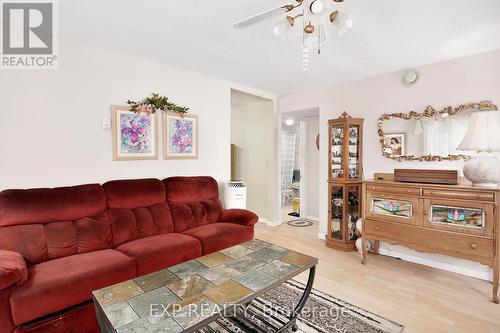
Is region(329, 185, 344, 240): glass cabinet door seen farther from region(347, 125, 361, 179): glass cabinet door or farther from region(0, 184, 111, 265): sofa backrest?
region(0, 184, 111, 265): sofa backrest

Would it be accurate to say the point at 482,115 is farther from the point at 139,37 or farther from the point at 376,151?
the point at 139,37

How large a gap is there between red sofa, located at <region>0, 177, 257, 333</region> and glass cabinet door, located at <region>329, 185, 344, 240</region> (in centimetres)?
135

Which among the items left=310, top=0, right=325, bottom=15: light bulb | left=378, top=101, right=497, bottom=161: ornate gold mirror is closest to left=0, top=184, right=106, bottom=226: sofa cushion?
left=310, top=0, right=325, bottom=15: light bulb

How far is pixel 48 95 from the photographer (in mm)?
2297

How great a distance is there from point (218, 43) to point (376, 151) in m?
2.49

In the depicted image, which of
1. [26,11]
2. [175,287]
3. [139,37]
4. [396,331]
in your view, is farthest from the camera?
[139,37]

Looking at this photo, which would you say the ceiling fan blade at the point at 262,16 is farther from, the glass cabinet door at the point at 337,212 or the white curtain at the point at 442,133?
the glass cabinet door at the point at 337,212

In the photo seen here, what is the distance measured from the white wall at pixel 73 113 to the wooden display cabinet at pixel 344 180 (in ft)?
7.17

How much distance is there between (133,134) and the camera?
2820mm

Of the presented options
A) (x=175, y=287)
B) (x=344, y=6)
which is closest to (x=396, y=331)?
(x=175, y=287)

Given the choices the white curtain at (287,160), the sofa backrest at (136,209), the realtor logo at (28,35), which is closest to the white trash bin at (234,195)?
the sofa backrest at (136,209)

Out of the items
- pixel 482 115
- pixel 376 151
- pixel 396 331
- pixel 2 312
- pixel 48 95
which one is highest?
pixel 48 95

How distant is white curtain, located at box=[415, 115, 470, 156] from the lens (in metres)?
2.76

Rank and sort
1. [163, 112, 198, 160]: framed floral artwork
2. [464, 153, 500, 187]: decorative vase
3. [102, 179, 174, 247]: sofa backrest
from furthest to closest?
[163, 112, 198, 160]: framed floral artwork < [102, 179, 174, 247]: sofa backrest < [464, 153, 500, 187]: decorative vase
